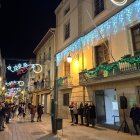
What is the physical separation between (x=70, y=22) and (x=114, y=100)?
32.2 feet

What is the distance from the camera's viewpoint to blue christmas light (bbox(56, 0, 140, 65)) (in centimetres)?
859

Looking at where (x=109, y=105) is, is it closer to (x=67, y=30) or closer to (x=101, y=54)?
(x=101, y=54)

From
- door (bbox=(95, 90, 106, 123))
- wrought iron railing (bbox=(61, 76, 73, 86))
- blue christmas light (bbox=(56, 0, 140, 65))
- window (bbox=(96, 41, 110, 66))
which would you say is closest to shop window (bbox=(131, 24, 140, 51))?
blue christmas light (bbox=(56, 0, 140, 65))

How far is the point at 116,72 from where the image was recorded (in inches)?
336

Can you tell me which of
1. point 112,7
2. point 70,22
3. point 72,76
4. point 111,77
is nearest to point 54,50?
point 70,22

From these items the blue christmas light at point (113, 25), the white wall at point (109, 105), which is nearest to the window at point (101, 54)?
the blue christmas light at point (113, 25)

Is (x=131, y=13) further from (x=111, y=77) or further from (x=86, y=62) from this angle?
(x=86, y=62)

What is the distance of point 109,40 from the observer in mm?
10219

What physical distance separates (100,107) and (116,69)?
4295 mm

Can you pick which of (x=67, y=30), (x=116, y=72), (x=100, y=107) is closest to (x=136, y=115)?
(x=116, y=72)

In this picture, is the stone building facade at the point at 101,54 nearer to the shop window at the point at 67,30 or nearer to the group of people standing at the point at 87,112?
the shop window at the point at 67,30

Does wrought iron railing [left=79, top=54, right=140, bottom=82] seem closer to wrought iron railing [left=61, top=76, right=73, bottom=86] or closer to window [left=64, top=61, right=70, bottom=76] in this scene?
wrought iron railing [left=61, top=76, right=73, bottom=86]

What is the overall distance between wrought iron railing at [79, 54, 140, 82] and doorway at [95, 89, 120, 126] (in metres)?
1.94

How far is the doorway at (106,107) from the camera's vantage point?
1119 centimetres
